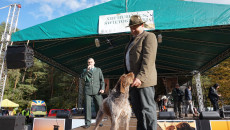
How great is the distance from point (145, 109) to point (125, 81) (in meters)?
0.47

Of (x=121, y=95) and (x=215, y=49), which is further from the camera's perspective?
(x=215, y=49)

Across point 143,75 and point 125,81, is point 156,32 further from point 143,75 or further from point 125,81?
point 143,75

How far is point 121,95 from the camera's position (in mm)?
2492

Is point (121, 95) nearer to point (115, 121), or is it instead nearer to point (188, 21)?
point (115, 121)

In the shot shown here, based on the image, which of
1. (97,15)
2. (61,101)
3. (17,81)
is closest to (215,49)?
(97,15)

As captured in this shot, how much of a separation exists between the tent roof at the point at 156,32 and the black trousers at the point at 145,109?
4505 millimetres

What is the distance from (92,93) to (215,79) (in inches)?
925

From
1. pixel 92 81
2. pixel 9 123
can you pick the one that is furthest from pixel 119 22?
pixel 9 123

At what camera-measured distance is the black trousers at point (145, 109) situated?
2.03m

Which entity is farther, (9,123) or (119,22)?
(119,22)

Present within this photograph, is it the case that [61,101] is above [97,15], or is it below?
below

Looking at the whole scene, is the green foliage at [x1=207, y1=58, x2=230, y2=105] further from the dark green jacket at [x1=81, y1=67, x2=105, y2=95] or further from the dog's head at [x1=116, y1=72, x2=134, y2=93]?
the dog's head at [x1=116, y1=72, x2=134, y2=93]

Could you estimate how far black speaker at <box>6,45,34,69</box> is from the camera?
21.2 ft

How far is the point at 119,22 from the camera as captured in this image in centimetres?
627
